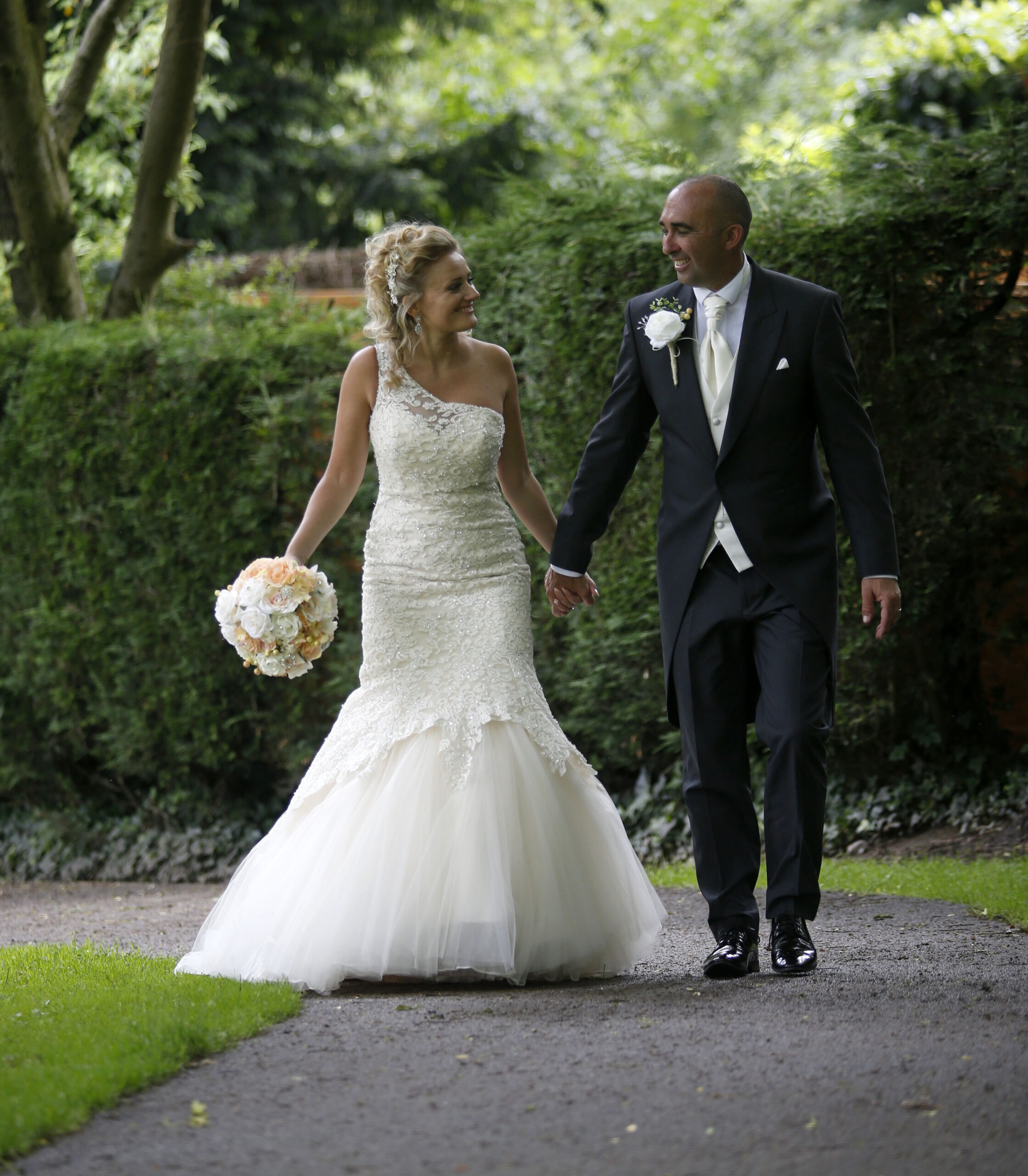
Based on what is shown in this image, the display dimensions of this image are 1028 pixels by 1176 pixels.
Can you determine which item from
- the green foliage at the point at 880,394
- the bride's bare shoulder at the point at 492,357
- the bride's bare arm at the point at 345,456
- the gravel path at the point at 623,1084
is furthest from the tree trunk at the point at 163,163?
the gravel path at the point at 623,1084

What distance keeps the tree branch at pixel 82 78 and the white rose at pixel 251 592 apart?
5519 mm

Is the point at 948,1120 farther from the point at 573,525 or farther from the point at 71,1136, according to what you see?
the point at 573,525

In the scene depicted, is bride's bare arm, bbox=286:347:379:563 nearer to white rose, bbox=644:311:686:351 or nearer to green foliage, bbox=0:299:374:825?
white rose, bbox=644:311:686:351

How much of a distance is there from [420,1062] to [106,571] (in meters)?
5.01

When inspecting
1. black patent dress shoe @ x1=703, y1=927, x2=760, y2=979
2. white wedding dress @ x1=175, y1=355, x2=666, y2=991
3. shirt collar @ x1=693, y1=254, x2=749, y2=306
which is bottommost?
black patent dress shoe @ x1=703, y1=927, x2=760, y2=979

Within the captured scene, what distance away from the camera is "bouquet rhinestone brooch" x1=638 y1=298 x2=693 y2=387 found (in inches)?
162

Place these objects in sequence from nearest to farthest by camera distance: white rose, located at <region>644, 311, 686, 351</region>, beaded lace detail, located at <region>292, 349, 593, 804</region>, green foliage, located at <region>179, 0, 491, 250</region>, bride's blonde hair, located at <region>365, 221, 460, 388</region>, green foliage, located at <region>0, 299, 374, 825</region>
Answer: white rose, located at <region>644, 311, 686, 351</region> < beaded lace detail, located at <region>292, 349, 593, 804</region> < bride's blonde hair, located at <region>365, 221, 460, 388</region> < green foliage, located at <region>0, 299, 374, 825</region> < green foliage, located at <region>179, 0, 491, 250</region>

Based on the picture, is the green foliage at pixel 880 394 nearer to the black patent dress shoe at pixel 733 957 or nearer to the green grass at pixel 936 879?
the green grass at pixel 936 879

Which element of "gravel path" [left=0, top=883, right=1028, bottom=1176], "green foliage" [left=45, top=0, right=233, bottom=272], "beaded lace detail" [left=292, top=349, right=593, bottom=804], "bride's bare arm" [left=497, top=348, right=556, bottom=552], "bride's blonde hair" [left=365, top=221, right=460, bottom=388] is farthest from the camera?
"green foliage" [left=45, top=0, right=233, bottom=272]

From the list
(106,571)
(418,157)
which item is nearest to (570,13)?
(418,157)

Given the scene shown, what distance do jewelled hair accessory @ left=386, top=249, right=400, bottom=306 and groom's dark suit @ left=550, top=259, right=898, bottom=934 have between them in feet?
2.86

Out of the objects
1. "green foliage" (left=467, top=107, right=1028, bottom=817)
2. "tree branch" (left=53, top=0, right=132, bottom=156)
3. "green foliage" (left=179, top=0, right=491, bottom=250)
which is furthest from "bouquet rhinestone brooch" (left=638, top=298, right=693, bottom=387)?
"green foliage" (left=179, top=0, right=491, bottom=250)

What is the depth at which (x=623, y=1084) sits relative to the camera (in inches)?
112

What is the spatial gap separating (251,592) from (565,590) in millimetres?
1038
